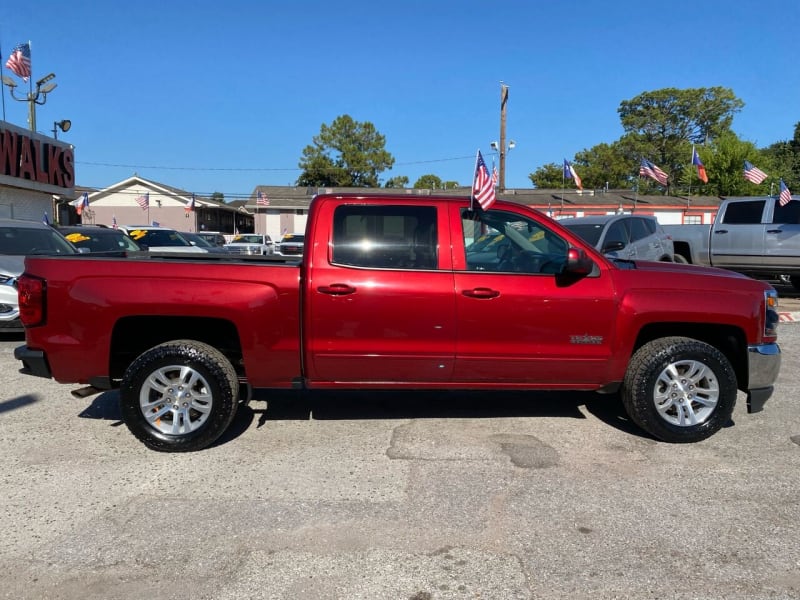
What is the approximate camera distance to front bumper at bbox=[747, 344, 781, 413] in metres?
4.51

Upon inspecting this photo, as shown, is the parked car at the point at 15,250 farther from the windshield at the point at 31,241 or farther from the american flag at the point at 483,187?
the american flag at the point at 483,187

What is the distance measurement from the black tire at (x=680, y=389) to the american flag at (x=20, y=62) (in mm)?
25109

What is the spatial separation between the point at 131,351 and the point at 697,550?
399 cm

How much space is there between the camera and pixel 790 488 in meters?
3.84

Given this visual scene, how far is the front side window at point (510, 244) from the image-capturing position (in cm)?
447

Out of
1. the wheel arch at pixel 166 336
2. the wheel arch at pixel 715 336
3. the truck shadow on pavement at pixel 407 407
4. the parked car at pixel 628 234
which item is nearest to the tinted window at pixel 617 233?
the parked car at pixel 628 234

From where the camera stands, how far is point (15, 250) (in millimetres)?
9086

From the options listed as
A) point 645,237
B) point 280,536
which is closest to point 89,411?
point 280,536

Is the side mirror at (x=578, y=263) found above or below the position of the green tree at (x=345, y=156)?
below

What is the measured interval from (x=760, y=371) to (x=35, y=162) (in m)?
24.9

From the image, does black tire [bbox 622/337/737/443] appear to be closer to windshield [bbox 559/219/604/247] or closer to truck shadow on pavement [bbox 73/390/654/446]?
truck shadow on pavement [bbox 73/390/654/446]

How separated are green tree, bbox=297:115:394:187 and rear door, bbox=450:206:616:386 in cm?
6301

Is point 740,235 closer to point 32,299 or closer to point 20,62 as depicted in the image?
point 32,299

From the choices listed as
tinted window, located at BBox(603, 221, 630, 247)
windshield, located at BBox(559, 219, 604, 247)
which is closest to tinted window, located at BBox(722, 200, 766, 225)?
tinted window, located at BBox(603, 221, 630, 247)
